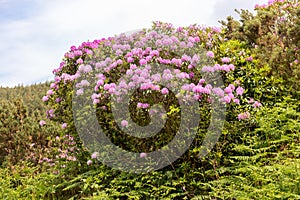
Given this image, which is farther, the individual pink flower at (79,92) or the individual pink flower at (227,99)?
the individual pink flower at (79,92)

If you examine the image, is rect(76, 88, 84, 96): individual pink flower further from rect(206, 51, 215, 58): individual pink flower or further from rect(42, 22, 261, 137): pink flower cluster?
rect(206, 51, 215, 58): individual pink flower

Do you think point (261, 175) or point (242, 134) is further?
point (242, 134)

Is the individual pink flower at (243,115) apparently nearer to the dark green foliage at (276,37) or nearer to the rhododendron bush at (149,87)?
the rhododendron bush at (149,87)

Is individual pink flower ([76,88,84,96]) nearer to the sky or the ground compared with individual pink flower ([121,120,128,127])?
nearer to the sky

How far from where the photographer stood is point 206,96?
5723mm

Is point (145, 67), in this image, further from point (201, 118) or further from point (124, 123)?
point (201, 118)

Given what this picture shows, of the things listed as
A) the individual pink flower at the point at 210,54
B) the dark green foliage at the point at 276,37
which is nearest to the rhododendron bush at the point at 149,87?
the individual pink flower at the point at 210,54

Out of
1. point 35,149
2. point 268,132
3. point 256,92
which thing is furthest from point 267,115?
point 35,149

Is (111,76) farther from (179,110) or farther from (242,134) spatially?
(242,134)

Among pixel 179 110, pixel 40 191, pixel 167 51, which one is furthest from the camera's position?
pixel 40 191

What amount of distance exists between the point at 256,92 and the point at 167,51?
1.97 metres

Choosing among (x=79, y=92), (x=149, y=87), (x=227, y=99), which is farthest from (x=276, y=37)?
(x=79, y=92)

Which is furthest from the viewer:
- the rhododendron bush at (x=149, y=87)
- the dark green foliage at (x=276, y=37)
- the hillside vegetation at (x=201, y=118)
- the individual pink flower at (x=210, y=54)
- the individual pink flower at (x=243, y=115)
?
the dark green foliage at (x=276, y=37)

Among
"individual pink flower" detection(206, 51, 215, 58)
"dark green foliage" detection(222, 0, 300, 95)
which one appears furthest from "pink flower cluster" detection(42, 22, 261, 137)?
"dark green foliage" detection(222, 0, 300, 95)
